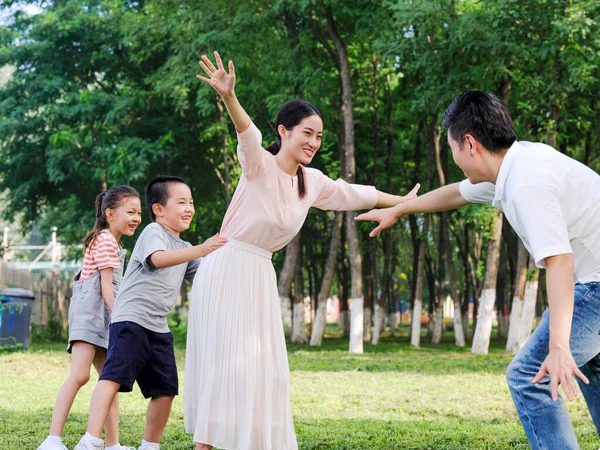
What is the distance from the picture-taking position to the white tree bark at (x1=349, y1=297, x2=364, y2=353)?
21297 millimetres

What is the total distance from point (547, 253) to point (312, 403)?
635 centimetres

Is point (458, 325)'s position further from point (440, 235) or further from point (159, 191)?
point (159, 191)

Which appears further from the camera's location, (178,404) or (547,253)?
(178,404)

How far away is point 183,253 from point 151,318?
2.20 ft

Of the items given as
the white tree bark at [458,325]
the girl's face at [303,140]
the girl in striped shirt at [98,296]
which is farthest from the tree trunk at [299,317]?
the girl's face at [303,140]

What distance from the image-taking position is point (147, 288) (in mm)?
5824

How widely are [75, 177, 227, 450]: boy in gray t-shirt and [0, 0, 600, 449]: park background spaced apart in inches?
177

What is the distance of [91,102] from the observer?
2609cm

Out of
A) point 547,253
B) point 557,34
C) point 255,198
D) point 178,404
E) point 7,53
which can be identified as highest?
point 7,53

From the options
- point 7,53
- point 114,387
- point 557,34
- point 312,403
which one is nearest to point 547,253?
point 114,387

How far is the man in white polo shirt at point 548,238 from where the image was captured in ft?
12.4

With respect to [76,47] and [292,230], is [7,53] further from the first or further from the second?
[292,230]

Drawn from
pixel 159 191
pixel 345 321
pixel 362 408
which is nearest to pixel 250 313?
pixel 159 191

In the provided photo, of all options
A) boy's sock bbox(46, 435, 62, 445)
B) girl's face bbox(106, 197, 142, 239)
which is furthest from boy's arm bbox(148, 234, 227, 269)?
boy's sock bbox(46, 435, 62, 445)
